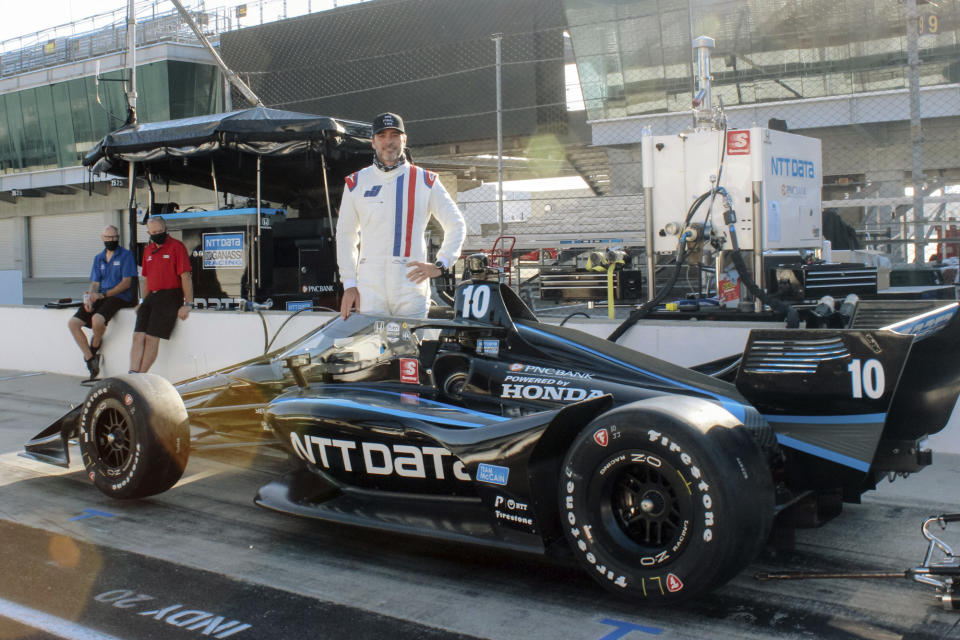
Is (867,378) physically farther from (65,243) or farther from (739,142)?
(65,243)

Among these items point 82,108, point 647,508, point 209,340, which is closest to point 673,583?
point 647,508

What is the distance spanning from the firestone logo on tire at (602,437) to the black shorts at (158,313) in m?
6.45

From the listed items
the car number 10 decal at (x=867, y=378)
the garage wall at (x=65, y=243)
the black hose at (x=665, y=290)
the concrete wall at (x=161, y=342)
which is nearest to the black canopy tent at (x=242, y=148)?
the concrete wall at (x=161, y=342)

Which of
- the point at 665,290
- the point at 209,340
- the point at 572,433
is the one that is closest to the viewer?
the point at 572,433

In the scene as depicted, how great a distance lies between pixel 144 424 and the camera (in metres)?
4.42

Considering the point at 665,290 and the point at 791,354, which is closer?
the point at 791,354

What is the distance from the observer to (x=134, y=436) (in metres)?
4.46

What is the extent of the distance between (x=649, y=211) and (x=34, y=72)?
3027cm

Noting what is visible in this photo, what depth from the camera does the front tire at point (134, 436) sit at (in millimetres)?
4453

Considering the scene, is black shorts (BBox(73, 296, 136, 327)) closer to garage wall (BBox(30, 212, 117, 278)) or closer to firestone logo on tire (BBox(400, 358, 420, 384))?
firestone logo on tire (BBox(400, 358, 420, 384))

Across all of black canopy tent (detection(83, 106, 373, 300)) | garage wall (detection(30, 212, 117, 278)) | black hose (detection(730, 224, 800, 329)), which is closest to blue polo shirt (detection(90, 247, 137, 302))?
black canopy tent (detection(83, 106, 373, 300))

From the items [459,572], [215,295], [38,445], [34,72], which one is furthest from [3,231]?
[459,572]

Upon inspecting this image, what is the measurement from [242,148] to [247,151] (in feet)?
0.20

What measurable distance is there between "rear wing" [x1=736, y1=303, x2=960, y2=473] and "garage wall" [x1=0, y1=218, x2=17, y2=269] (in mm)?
Answer: 38147
